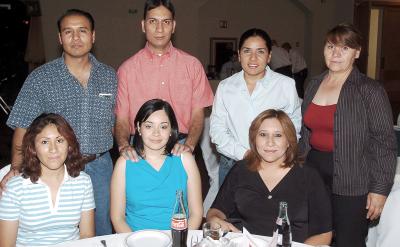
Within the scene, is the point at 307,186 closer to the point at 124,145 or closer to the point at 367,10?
the point at 124,145

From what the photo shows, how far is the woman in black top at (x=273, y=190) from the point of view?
2.14 metres

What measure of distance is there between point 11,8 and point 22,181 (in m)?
9.37

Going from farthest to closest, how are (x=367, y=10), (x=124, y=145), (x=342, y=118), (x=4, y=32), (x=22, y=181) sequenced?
(x=4, y=32), (x=367, y=10), (x=124, y=145), (x=342, y=118), (x=22, y=181)

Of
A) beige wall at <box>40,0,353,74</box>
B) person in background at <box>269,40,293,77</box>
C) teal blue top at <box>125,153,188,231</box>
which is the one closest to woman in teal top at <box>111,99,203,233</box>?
teal blue top at <box>125,153,188,231</box>

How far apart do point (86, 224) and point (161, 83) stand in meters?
1.11

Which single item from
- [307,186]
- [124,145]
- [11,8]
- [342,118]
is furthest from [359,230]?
[11,8]

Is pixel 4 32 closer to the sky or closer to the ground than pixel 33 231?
closer to the sky

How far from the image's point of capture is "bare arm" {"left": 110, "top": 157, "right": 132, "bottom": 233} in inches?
88.4

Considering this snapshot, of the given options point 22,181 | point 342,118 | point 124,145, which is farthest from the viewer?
point 124,145

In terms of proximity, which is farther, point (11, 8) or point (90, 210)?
point (11, 8)

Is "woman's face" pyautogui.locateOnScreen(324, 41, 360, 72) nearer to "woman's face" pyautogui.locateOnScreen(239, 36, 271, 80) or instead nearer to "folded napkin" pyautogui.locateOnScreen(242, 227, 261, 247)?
"woman's face" pyautogui.locateOnScreen(239, 36, 271, 80)

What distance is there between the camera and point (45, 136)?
2.11 meters

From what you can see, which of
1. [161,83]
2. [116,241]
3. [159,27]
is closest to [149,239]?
[116,241]

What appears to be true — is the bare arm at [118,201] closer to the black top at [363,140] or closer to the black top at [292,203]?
the black top at [292,203]
